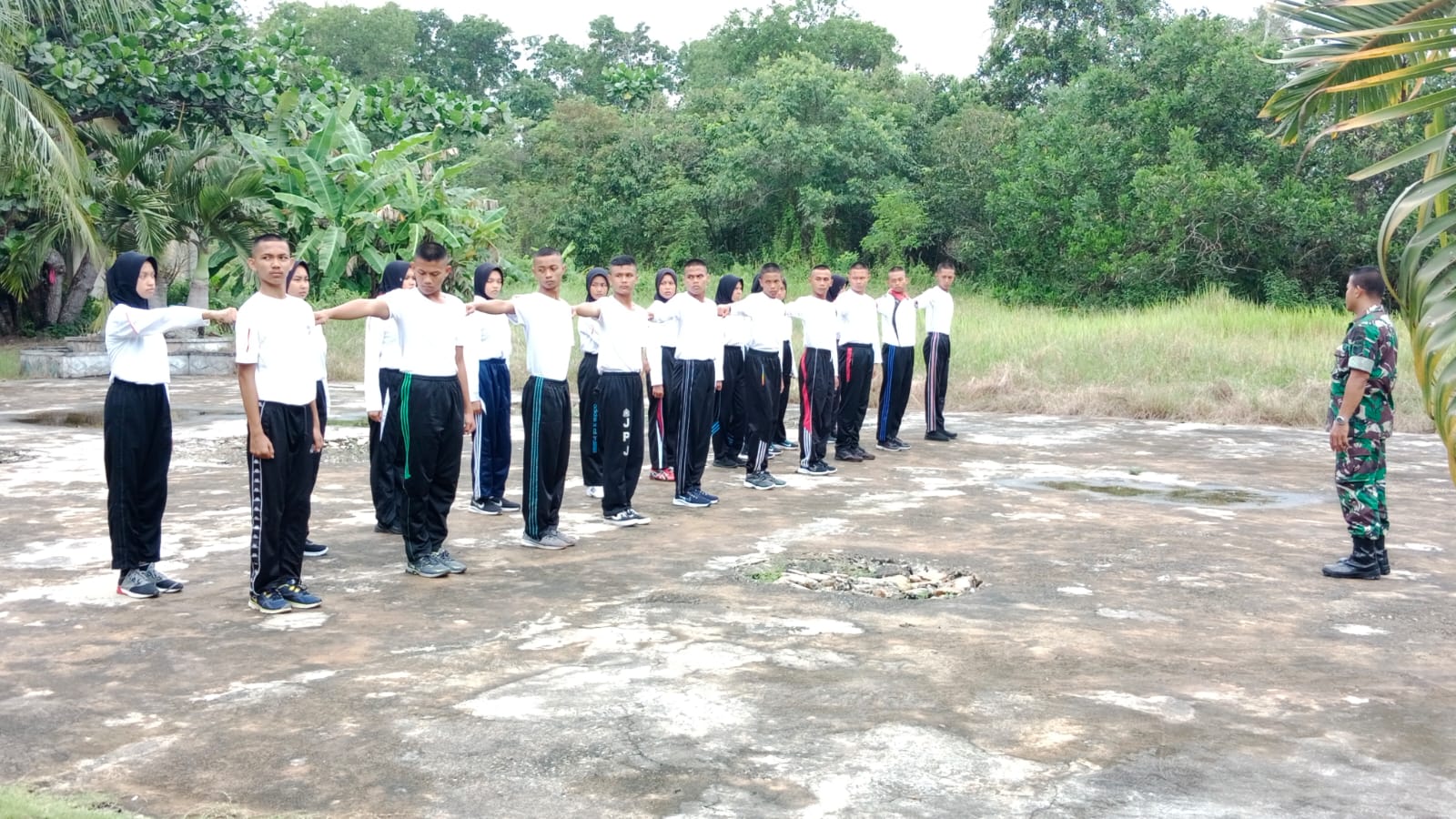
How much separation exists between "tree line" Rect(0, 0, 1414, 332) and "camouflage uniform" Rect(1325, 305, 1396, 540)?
32.7 ft

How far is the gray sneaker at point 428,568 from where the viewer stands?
6430 millimetres

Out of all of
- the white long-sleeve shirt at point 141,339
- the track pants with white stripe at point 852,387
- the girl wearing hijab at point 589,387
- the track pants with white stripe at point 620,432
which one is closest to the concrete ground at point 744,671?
the track pants with white stripe at point 620,432

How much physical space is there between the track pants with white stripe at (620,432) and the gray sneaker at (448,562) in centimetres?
144

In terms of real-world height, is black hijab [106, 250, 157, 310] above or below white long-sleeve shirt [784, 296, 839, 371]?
above

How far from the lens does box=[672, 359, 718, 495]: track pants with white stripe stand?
860 cm

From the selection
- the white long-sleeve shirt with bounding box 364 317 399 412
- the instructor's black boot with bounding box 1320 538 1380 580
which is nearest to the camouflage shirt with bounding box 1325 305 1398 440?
the instructor's black boot with bounding box 1320 538 1380 580

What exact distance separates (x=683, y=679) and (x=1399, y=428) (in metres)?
10.8

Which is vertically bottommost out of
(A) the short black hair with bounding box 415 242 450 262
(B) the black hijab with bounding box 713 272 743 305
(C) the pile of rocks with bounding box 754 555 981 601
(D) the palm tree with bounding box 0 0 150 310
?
(C) the pile of rocks with bounding box 754 555 981 601

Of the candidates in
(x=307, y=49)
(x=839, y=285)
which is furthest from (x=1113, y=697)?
(x=307, y=49)

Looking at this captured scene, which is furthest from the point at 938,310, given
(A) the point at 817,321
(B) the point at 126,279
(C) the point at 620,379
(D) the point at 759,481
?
(B) the point at 126,279

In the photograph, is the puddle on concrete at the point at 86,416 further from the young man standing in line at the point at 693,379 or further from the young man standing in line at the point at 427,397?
the young man standing in line at the point at 427,397

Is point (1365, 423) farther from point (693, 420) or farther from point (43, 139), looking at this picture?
point (43, 139)

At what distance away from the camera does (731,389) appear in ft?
33.7

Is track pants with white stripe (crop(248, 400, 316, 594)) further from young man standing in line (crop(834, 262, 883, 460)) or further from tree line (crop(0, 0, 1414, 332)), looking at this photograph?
tree line (crop(0, 0, 1414, 332))
